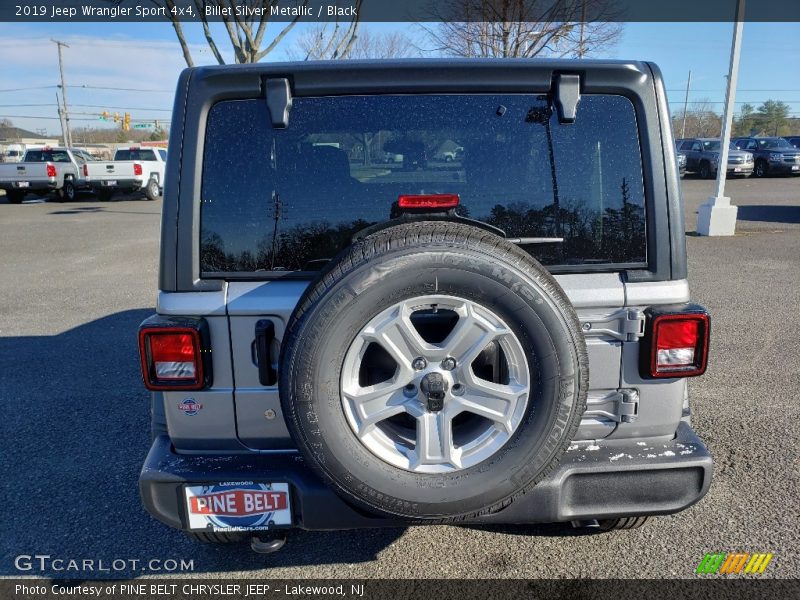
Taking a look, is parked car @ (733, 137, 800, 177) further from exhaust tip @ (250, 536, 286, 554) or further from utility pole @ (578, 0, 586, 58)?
exhaust tip @ (250, 536, 286, 554)

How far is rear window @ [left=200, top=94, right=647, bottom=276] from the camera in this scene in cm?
230

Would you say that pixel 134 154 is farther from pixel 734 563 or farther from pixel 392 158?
pixel 734 563

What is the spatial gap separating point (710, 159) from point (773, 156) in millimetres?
2546

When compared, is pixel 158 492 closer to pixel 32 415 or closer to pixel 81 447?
pixel 81 447

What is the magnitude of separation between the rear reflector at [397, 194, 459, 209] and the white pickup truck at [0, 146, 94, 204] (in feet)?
72.1

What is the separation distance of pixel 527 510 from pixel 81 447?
9.61 ft

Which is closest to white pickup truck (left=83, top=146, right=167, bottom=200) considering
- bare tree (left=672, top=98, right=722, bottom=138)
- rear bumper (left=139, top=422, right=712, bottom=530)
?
rear bumper (left=139, top=422, right=712, bottom=530)

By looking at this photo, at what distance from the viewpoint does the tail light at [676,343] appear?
232 cm

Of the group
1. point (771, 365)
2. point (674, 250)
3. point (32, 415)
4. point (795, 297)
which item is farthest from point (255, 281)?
point (795, 297)

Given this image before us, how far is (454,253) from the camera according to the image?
78.2 inches

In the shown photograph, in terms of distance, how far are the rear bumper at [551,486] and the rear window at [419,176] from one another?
722 millimetres

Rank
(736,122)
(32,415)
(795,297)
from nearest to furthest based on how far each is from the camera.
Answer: (32,415) → (795,297) → (736,122)

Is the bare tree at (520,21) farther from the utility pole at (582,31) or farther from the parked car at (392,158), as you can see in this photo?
the parked car at (392,158)


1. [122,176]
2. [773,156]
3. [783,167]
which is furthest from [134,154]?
[783,167]
